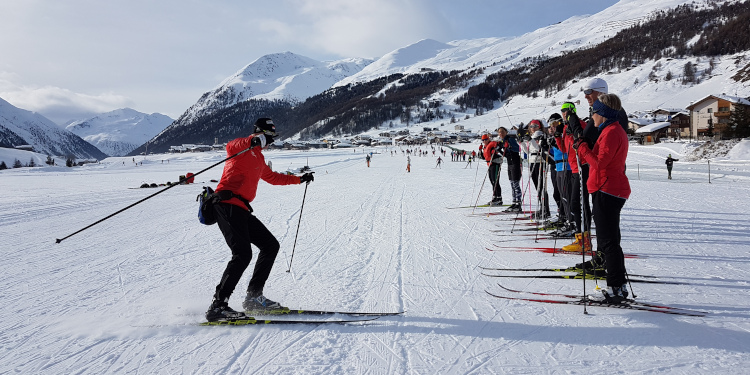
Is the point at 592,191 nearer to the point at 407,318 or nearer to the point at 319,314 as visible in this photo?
the point at 407,318

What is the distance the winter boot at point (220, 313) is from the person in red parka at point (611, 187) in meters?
3.24

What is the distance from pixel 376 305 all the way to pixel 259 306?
106 cm

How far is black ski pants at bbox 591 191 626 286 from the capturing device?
324 cm

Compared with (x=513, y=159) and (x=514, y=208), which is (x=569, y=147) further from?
(x=514, y=208)

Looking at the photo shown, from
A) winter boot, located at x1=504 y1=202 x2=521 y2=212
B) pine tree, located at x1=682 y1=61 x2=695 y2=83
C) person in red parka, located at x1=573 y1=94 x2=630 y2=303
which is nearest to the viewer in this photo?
person in red parka, located at x1=573 y1=94 x2=630 y2=303

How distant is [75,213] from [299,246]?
8001mm

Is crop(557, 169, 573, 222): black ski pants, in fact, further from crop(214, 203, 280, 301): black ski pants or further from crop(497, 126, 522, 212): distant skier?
crop(214, 203, 280, 301): black ski pants

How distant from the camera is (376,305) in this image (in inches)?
137

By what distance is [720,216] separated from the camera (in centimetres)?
739

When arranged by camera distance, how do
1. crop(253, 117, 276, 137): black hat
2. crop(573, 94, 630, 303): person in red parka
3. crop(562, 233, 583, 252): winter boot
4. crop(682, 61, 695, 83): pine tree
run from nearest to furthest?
crop(573, 94, 630, 303): person in red parka, crop(253, 117, 276, 137): black hat, crop(562, 233, 583, 252): winter boot, crop(682, 61, 695, 83): pine tree

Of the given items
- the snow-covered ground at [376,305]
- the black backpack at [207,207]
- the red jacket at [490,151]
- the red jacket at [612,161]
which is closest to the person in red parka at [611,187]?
the red jacket at [612,161]

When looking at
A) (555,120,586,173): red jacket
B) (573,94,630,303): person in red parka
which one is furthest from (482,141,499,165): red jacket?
(573,94,630,303): person in red parka

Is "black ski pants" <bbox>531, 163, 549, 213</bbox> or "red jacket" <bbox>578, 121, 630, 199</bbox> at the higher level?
"red jacket" <bbox>578, 121, 630, 199</bbox>

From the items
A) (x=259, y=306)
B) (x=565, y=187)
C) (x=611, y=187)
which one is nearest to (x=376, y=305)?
(x=259, y=306)
